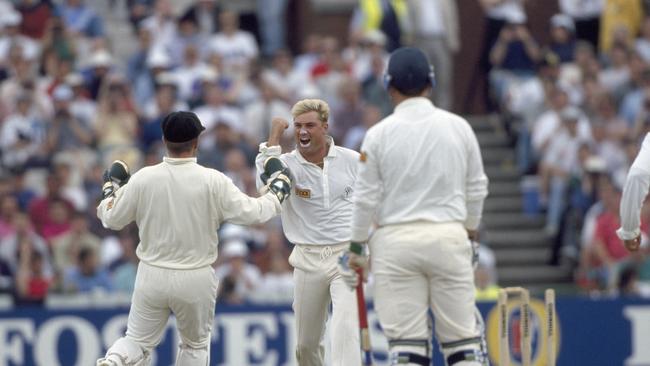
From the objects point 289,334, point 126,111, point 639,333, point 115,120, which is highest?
point 126,111

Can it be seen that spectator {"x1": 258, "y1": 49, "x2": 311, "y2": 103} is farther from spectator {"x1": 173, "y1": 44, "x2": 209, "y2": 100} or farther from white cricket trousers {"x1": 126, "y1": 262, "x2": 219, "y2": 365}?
white cricket trousers {"x1": 126, "y1": 262, "x2": 219, "y2": 365}

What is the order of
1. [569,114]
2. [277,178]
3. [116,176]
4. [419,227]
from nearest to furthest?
1. [419,227]
2. [277,178]
3. [116,176]
4. [569,114]

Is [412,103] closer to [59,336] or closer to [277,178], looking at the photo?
[277,178]

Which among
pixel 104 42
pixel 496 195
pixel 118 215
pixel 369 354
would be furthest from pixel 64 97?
pixel 369 354

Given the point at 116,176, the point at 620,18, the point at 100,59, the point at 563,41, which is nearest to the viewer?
the point at 116,176

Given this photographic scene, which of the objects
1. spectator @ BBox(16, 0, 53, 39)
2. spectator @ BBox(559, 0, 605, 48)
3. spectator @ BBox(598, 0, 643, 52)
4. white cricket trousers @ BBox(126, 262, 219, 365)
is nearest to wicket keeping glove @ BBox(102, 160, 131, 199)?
white cricket trousers @ BBox(126, 262, 219, 365)

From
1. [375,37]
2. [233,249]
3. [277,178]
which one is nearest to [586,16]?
[375,37]

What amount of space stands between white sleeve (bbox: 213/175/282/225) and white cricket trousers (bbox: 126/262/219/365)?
442 millimetres

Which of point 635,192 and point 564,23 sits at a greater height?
point 564,23

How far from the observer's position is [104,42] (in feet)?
67.3

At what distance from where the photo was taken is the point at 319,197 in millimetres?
11758

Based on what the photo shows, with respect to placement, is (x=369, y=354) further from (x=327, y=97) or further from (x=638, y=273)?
(x=327, y=97)

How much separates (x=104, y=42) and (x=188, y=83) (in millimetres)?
1373

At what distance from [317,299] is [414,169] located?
206cm
